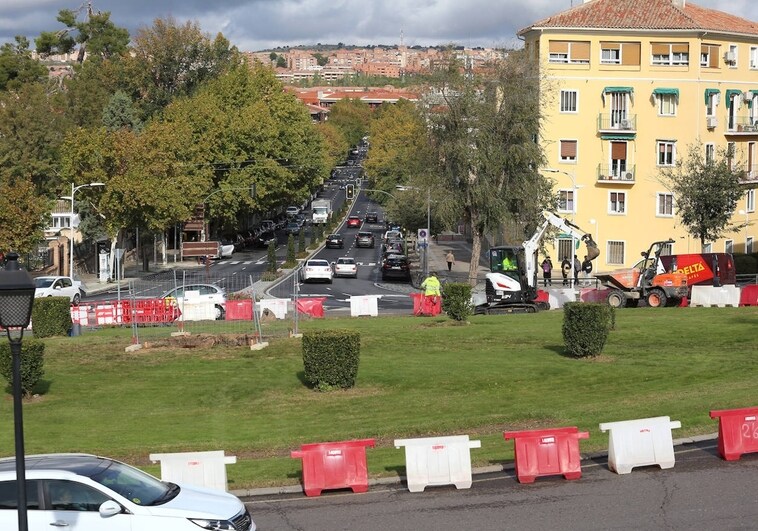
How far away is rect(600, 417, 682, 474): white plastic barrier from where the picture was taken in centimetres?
1823

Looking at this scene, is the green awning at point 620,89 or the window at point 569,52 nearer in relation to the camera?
the window at point 569,52

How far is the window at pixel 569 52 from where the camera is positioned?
232ft

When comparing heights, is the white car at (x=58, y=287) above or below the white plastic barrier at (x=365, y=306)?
above

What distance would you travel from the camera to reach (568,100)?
7119 cm

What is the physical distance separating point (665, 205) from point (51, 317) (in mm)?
45662

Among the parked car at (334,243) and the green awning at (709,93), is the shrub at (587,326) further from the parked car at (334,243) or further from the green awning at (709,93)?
the parked car at (334,243)

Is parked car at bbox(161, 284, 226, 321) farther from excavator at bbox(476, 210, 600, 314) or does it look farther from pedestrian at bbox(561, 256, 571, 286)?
pedestrian at bbox(561, 256, 571, 286)

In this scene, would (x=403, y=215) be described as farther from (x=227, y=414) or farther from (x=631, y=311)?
(x=227, y=414)

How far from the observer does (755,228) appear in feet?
246

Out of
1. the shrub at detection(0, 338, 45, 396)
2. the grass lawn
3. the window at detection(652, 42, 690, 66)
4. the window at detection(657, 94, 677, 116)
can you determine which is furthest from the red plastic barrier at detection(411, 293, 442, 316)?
the window at detection(652, 42, 690, 66)

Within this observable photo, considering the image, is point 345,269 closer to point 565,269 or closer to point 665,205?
point 565,269

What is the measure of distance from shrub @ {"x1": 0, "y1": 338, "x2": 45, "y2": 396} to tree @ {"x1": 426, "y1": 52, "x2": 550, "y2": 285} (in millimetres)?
33537

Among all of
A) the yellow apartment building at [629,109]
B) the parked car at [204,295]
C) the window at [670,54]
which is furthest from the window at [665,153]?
the parked car at [204,295]

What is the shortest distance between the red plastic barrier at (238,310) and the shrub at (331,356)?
13.7 m
